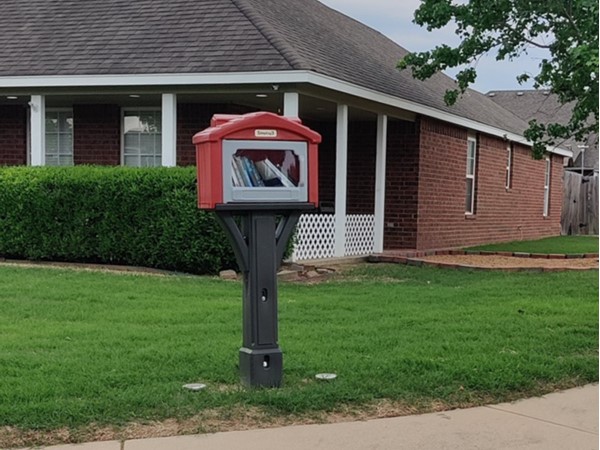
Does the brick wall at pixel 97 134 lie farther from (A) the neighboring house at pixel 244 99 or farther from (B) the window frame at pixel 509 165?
(B) the window frame at pixel 509 165

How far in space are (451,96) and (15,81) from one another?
24.9ft

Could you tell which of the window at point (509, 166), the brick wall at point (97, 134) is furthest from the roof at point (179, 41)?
the window at point (509, 166)

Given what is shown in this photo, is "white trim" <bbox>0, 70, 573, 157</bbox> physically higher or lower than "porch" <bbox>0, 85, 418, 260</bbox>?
higher

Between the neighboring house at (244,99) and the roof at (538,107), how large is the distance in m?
16.7

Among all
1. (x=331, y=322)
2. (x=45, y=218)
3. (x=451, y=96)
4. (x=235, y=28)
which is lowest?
(x=331, y=322)

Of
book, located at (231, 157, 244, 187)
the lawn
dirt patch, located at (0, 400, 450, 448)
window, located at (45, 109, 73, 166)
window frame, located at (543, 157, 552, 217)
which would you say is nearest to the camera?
dirt patch, located at (0, 400, 450, 448)

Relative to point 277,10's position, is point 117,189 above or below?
below

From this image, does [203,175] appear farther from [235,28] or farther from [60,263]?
[235,28]

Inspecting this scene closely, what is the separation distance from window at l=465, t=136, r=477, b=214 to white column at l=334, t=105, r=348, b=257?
20.5ft

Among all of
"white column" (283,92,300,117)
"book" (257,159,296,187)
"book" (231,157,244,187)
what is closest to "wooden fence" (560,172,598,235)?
"white column" (283,92,300,117)

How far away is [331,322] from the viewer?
7695 millimetres

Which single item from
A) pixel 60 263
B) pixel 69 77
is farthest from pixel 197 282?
pixel 69 77

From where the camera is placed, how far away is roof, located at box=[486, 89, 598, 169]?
114ft

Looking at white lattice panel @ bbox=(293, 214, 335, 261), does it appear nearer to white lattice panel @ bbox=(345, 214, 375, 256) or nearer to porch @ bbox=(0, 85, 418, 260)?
porch @ bbox=(0, 85, 418, 260)
